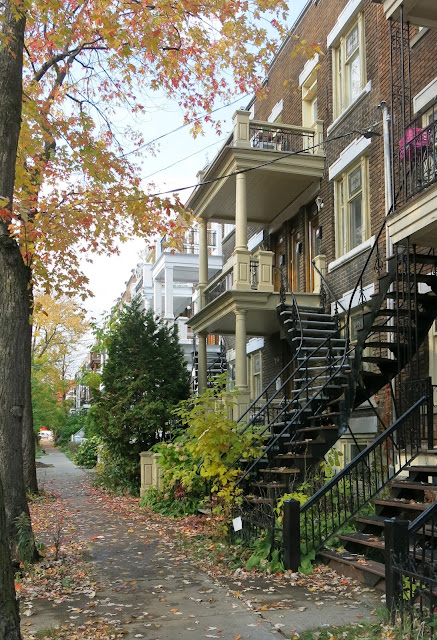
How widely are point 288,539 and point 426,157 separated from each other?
5.20m

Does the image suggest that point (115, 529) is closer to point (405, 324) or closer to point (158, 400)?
point (158, 400)

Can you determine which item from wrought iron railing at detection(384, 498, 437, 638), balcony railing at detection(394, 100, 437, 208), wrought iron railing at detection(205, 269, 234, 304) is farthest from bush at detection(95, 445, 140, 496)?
wrought iron railing at detection(384, 498, 437, 638)

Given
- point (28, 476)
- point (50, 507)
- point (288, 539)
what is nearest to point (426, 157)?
point (288, 539)

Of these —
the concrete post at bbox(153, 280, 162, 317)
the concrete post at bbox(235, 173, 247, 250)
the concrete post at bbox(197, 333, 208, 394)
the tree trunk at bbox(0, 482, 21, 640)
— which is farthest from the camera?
the concrete post at bbox(153, 280, 162, 317)

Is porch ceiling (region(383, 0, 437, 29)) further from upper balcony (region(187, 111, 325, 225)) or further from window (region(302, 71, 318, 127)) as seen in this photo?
window (region(302, 71, 318, 127))

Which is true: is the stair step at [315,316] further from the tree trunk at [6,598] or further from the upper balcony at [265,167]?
the tree trunk at [6,598]

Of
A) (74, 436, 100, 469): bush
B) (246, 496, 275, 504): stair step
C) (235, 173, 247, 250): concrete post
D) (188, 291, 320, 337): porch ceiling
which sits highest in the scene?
(235, 173, 247, 250): concrete post

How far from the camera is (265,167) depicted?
49.1 feet

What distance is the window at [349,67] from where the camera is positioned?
13.6 m

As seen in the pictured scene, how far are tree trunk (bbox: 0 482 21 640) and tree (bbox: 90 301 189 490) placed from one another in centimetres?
1149

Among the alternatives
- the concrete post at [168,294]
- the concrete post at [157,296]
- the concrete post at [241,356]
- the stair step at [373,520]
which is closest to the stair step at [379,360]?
the stair step at [373,520]

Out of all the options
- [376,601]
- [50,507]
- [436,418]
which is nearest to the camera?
[376,601]

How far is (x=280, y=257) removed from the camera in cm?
1848

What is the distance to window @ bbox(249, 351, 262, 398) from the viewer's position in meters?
20.2
